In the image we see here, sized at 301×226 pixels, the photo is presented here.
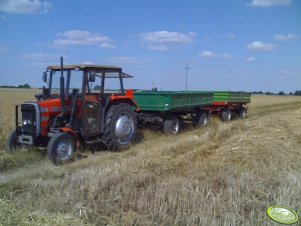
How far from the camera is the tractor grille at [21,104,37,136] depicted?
826 cm

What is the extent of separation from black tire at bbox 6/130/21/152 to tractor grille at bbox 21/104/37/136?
39 centimetres

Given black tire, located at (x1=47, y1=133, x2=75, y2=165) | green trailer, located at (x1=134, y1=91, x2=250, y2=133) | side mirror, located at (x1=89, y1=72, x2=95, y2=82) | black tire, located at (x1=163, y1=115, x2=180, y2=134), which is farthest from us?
black tire, located at (x1=163, y1=115, x2=180, y2=134)

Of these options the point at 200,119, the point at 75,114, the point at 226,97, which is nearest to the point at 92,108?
the point at 75,114

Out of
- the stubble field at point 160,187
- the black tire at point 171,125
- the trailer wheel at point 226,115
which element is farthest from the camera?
the trailer wheel at point 226,115

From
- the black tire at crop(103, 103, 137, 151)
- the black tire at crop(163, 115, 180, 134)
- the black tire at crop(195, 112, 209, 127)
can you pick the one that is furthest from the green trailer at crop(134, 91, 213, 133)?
the black tire at crop(103, 103, 137, 151)

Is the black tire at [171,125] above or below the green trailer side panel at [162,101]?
below

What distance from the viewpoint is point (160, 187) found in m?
5.44

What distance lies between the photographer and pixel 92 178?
19.5ft

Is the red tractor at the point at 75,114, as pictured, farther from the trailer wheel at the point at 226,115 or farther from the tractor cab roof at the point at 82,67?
the trailer wheel at the point at 226,115

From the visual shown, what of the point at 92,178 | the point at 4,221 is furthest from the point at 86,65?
the point at 4,221

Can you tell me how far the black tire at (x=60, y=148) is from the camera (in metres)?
7.83

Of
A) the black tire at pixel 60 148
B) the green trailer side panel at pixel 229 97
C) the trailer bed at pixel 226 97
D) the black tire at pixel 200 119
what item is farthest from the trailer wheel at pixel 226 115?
the black tire at pixel 60 148

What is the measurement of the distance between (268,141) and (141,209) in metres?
5.39

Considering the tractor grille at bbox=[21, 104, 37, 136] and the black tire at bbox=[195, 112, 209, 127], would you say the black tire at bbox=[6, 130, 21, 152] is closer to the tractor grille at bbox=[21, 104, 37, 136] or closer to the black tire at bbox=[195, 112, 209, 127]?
the tractor grille at bbox=[21, 104, 37, 136]
